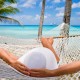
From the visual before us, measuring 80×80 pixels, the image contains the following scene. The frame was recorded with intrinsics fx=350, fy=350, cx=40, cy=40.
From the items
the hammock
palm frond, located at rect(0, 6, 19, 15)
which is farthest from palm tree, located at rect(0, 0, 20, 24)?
the hammock

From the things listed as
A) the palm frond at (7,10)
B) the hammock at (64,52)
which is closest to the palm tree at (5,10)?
the palm frond at (7,10)

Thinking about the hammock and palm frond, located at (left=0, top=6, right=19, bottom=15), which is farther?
palm frond, located at (left=0, top=6, right=19, bottom=15)

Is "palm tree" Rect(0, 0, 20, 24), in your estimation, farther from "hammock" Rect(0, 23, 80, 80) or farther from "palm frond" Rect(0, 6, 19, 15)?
"hammock" Rect(0, 23, 80, 80)

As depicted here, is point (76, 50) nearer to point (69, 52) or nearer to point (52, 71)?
point (69, 52)

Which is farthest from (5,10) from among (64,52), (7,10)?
(64,52)

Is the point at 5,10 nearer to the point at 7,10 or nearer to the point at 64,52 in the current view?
the point at 7,10

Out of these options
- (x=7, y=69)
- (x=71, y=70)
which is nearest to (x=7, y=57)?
(x=71, y=70)

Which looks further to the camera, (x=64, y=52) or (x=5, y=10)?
(x=5, y=10)

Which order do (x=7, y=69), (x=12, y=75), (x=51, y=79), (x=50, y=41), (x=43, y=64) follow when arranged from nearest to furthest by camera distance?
(x=43, y=64)
(x=50, y=41)
(x=51, y=79)
(x=12, y=75)
(x=7, y=69)

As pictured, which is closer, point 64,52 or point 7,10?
point 64,52

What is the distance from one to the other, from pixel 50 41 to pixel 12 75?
4.31 meters

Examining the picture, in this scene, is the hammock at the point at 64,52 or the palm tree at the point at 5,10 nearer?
the hammock at the point at 64,52

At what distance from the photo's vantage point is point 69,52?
8.45 meters

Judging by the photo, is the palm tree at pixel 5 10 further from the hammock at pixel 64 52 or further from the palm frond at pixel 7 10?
the hammock at pixel 64 52
